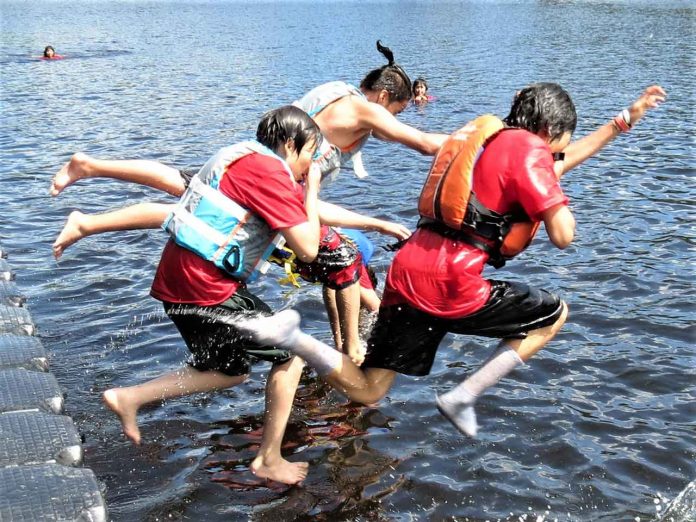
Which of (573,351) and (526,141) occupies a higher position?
(526,141)

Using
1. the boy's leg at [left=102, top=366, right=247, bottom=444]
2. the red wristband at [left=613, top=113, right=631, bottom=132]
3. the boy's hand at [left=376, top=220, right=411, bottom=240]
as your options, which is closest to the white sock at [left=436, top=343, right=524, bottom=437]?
the boy's hand at [left=376, top=220, right=411, bottom=240]

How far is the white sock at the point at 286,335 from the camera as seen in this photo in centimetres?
492

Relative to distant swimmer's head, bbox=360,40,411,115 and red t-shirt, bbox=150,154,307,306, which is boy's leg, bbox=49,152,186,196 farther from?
distant swimmer's head, bbox=360,40,411,115

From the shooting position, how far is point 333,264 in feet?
21.0

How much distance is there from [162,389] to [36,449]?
0.97m

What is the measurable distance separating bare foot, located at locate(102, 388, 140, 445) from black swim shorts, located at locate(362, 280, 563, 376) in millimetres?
1595

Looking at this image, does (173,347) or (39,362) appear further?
(173,347)

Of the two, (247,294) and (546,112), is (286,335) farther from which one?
(546,112)

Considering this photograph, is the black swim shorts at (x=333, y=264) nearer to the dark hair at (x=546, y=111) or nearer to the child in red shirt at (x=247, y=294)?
the child in red shirt at (x=247, y=294)

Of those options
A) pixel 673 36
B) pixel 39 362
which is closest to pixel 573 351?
pixel 39 362

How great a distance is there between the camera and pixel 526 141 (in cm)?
462

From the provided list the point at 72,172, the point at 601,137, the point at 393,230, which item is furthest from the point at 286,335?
the point at 72,172

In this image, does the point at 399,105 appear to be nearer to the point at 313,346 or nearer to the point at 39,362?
the point at 313,346

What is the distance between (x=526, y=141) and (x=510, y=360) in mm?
1362
